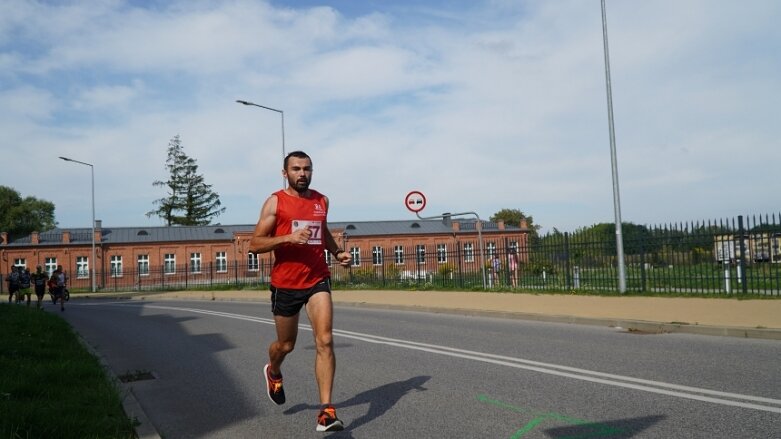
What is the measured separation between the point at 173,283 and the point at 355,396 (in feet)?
148

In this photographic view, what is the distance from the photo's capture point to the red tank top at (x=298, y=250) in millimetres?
4922

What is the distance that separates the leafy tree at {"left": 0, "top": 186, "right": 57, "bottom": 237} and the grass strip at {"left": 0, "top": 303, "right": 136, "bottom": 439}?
7493 centimetres

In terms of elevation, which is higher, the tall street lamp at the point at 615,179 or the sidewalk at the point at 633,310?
the tall street lamp at the point at 615,179

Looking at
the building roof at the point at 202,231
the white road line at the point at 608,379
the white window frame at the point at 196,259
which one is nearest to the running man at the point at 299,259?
the white road line at the point at 608,379

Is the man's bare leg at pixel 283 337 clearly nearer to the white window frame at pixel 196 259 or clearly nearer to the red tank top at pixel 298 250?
the red tank top at pixel 298 250

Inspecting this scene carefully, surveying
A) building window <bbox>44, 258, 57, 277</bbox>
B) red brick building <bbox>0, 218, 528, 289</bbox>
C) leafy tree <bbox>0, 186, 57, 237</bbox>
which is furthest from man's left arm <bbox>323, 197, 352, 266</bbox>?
leafy tree <bbox>0, 186, 57, 237</bbox>

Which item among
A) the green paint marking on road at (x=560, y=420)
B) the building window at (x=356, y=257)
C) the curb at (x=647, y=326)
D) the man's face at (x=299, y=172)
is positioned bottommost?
the curb at (x=647, y=326)

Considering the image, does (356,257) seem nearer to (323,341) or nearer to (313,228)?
(313,228)

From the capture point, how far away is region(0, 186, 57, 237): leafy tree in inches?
2931

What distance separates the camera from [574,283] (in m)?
18.8

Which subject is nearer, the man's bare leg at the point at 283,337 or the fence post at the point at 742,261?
the man's bare leg at the point at 283,337

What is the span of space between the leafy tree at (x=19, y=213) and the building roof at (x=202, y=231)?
20056 mm

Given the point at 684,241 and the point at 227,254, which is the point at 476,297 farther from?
the point at 227,254

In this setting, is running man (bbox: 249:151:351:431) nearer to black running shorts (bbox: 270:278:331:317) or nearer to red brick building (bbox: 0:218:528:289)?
black running shorts (bbox: 270:278:331:317)
